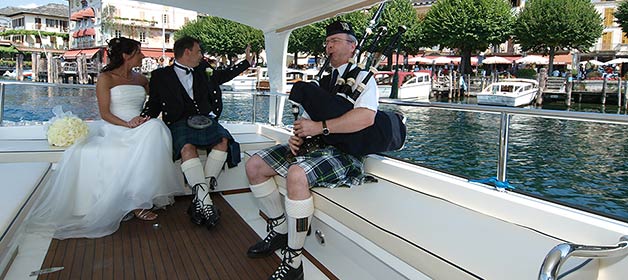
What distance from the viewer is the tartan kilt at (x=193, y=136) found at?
125 inches

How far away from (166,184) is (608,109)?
25723 mm

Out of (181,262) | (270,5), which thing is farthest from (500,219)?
(270,5)

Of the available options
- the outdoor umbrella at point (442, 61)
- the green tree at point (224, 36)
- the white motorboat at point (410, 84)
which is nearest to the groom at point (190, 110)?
the white motorboat at point (410, 84)

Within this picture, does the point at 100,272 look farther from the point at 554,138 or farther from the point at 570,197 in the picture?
the point at 554,138

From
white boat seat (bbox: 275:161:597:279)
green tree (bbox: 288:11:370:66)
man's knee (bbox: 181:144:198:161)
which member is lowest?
white boat seat (bbox: 275:161:597:279)

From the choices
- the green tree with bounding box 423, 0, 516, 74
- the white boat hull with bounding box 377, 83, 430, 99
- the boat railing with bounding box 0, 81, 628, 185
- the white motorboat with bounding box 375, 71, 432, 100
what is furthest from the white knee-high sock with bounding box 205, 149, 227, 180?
the green tree with bounding box 423, 0, 516, 74

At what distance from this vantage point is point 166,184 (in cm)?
316

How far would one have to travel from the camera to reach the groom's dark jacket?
3.29m

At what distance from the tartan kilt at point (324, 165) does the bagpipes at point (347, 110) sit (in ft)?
0.21

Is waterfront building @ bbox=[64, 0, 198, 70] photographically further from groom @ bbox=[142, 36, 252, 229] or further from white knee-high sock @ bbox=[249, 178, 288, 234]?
white knee-high sock @ bbox=[249, 178, 288, 234]

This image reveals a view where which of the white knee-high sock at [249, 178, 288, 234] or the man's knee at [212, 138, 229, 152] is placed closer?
the white knee-high sock at [249, 178, 288, 234]

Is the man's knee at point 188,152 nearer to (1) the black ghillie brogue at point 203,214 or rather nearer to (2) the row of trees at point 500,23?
(1) the black ghillie brogue at point 203,214

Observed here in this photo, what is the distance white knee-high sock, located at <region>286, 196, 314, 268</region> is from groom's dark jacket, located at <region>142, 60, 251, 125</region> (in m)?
1.57

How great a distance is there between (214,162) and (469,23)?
32.7 meters
